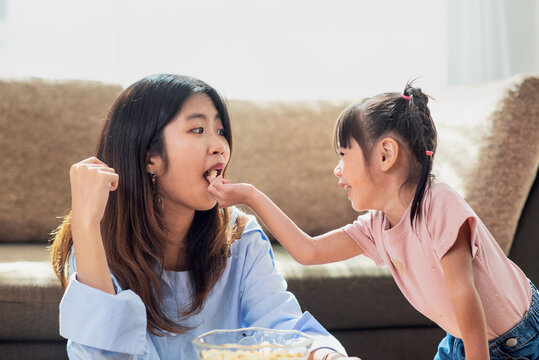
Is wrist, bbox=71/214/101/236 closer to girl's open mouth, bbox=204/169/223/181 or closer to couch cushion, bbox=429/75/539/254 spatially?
girl's open mouth, bbox=204/169/223/181

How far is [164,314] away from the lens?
1335 mm

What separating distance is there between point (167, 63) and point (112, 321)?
210 cm

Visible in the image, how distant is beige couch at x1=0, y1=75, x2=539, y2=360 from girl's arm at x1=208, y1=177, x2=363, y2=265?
0.47m

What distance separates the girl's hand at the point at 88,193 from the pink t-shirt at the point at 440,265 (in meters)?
0.61

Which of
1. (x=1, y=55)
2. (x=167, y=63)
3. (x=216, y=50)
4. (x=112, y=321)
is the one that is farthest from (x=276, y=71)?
(x=112, y=321)

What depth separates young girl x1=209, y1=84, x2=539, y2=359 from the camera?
1.24 m

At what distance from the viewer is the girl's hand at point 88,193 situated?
3.59 feet

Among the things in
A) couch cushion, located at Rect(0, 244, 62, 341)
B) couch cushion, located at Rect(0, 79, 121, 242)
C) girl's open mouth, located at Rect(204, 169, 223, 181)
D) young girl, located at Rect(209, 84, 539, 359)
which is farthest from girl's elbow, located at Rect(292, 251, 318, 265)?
couch cushion, located at Rect(0, 79, 121, 242)

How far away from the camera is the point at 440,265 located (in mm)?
1244

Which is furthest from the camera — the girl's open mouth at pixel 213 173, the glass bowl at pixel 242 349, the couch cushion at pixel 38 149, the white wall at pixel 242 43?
the white wall at pixel 242 43

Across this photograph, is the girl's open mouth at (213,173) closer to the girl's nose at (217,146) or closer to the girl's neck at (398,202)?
the girl's nose at (217,146)

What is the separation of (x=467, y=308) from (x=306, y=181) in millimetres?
1482

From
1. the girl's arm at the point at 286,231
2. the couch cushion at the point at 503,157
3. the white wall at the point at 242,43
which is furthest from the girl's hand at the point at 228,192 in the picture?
the white wall at the point at 242,43

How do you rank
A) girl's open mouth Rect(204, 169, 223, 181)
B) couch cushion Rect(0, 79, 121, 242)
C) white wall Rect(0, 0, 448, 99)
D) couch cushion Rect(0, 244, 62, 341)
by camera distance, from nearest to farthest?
girl's open mouth Rect(204, 169, 223, 181), couch cushion Rect(0, 244, 62, 341), couch cushion Rect(0, 79, 121, 242), white wall Rect(0, 0, 448, 99)
